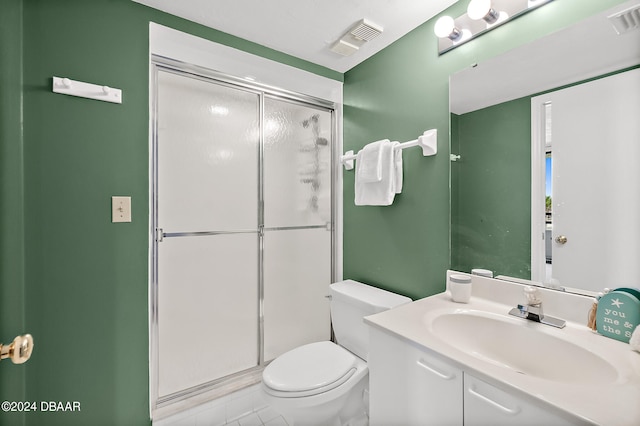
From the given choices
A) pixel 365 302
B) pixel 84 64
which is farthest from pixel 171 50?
pixel 365 302

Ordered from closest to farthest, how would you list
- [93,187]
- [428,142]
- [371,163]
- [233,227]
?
[93,187]
[428,142]
[371,163]
[233,227]

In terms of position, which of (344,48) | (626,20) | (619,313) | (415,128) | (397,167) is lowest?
(619,313)

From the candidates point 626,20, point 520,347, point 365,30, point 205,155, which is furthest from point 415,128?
point 205,155

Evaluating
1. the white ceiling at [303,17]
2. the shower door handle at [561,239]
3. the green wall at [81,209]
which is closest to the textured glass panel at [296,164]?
the white ceiling at [303,17]

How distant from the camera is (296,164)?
2.08m

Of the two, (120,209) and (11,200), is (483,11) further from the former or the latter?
(11,200)

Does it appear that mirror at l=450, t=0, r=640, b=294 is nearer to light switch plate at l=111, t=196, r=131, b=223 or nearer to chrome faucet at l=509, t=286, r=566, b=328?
chrome faucet at l=509, t=286, r=566, b=328

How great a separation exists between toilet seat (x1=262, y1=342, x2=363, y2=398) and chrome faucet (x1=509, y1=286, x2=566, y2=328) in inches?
31.5

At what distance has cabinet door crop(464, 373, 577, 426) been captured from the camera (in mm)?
649

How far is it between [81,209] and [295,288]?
132cm

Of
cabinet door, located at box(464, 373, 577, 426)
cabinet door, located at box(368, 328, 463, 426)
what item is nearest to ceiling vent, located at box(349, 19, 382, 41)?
cabinet door, located at box(368, 328, 463, 426)

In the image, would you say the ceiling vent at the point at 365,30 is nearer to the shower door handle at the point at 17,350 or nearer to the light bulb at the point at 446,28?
the light bulb at the point at 446,28

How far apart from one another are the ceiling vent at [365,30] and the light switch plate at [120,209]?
59.4 inches

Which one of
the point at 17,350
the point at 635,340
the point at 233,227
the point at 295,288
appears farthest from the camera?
the point at 295,288
